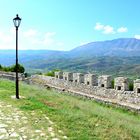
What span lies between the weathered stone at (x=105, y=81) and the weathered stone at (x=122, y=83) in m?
0.91

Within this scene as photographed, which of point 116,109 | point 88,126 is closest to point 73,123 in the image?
point 88,126

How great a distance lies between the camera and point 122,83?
66.6 feet

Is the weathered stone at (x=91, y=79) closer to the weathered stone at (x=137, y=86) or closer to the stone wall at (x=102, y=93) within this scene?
the stone wall at (x=102, y=93)

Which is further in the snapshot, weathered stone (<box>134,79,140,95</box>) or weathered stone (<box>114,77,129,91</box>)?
weathered stone (<box>114,77,129,91</box>)

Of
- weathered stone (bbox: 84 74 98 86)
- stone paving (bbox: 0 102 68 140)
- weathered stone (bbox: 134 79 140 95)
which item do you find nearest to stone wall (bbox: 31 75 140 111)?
weathered stone (bbox: 134 79 140 95)

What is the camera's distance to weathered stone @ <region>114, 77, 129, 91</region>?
20172mm

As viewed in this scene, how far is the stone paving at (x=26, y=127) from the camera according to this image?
341 inches

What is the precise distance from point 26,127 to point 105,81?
12.7 meters

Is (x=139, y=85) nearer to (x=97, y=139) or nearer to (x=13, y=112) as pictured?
(x=13, y=112)

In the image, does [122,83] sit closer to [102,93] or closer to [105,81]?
[105,81]

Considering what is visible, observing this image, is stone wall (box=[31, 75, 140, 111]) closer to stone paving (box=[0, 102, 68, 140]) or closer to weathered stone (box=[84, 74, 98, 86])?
weathered stone (box=[84, 74, 98, 86])

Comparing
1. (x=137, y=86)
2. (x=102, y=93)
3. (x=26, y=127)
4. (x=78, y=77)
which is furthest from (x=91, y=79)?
(x=26, y=127)

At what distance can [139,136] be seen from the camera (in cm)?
937

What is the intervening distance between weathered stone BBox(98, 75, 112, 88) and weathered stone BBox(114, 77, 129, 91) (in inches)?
36.0
